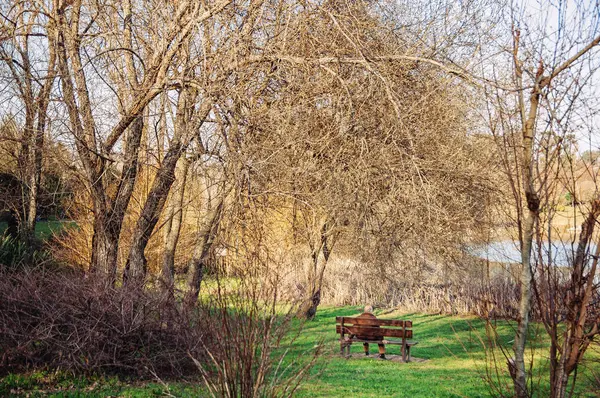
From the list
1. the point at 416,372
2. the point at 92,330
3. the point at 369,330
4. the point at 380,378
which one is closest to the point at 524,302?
the point at 92,330

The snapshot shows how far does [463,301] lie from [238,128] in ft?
43.5

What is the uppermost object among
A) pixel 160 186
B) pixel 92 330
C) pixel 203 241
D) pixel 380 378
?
pixel 160 186

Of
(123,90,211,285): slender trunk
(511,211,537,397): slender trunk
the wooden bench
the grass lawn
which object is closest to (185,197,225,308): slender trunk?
(123,90,211,285): slender trunk

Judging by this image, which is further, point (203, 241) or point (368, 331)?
point (368, 331)

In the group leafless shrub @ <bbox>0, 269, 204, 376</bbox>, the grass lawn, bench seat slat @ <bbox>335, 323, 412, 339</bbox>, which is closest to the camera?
the grass lawn

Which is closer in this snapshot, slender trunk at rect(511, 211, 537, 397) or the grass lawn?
slender trunk at rect(511, 211, 537, 397)

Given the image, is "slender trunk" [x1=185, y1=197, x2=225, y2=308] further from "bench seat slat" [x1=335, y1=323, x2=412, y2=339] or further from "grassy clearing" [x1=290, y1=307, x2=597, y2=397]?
"bench seat slat" [x1=335, y1=323, x2=412, y2=339]

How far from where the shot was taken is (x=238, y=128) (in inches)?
345

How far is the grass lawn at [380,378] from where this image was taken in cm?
733

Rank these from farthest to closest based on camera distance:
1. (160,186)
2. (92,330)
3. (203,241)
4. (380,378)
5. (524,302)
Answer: (380,378), (203,241), (160,186), (92,330), (524,302)

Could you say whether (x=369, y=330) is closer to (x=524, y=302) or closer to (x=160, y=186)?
(x=160, y=186)

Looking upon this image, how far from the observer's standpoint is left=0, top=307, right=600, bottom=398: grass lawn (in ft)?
24.1

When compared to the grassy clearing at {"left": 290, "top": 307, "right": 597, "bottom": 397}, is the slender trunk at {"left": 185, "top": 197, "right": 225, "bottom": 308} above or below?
above

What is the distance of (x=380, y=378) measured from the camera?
10.5 metres
